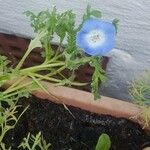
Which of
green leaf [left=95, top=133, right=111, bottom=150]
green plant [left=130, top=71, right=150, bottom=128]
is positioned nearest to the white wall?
green plant [left=130, top=71, right=150, bottom=128]

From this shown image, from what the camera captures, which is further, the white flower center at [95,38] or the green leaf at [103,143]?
the green leaf at [103,143]

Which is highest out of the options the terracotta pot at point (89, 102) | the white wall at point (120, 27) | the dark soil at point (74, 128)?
the white wall at point (120, 27)

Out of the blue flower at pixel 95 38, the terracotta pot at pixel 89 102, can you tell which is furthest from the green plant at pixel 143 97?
the blue flower at pixel 95 38

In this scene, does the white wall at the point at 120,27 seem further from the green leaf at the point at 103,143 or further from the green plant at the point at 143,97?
the green leaf at the point at 103,143

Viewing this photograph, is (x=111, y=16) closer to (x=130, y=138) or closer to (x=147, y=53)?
(x=147, y=53)

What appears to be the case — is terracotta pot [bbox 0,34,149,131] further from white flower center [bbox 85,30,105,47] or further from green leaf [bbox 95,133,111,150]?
white flower center [bbox 85,30,105,47]

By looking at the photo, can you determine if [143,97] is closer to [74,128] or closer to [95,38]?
[74,128]
